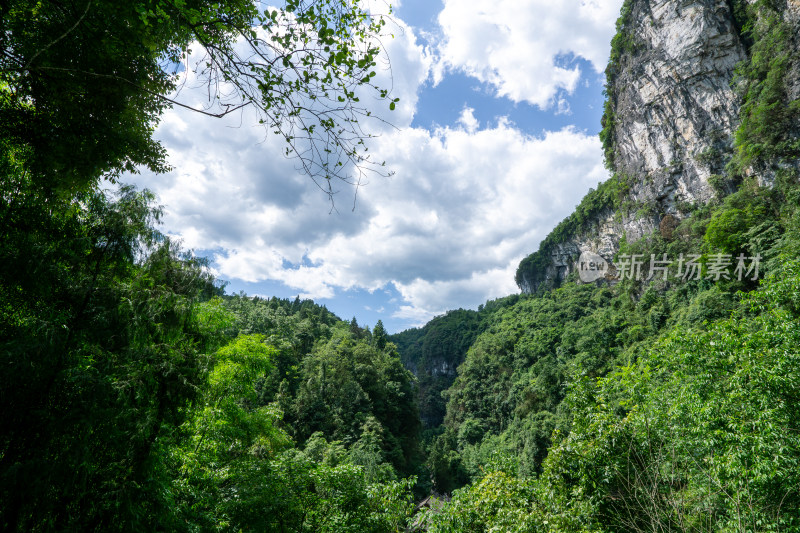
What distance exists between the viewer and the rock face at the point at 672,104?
27297mm

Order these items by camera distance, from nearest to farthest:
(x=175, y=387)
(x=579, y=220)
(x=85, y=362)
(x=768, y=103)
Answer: (x=85, y=362) → (x=175, y=387) → (x=768, y=103) → (x=579, y=220)

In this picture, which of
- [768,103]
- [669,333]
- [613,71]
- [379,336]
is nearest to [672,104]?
[768,103]

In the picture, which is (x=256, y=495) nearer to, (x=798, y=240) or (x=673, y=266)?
(x=798, y=240)

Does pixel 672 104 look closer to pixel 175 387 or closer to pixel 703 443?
pixel 703 443

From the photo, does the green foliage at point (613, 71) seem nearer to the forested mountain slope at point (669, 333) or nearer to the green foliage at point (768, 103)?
the forested mountain slope at point (669, 333)

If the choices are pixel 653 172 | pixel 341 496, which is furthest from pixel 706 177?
pixel 341 496

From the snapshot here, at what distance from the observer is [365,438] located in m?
22.3

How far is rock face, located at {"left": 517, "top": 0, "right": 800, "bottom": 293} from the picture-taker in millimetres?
27297

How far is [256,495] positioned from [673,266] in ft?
110

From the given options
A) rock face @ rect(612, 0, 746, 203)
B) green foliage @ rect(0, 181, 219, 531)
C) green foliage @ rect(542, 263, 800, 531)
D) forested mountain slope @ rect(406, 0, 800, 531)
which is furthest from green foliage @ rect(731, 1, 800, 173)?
green foliage @ rect(0, 181, 219, 531)

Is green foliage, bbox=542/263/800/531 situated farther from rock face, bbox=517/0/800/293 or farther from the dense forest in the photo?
rock face, bbox=517/0/800/293

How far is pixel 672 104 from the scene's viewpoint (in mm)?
30797

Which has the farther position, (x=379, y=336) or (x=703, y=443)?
(x=379, y=336)

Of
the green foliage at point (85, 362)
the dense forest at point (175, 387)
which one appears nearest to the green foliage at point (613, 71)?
the dense forest at point (175, 387)
